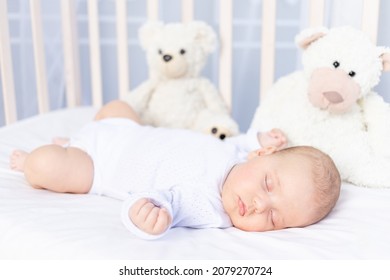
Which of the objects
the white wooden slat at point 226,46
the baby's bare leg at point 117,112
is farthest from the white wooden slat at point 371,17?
the baby's bare leg at point 117,112

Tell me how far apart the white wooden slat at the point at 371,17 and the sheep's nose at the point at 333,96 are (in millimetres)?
204

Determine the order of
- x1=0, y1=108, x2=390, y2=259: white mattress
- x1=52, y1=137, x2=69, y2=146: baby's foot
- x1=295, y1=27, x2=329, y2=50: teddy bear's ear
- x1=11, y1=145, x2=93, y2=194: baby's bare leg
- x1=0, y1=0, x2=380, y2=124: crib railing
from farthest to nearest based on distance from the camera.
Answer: x1=0, y1=0, x2=380, y2=124: crib railing < x1=52, y1=137, x2=69, y2=146: baby's foot < x1=295, y1=27, x2=329, y2=50: teddy bear's ear < x1=11, y1=145, x2=93, y2=194: baby's bare leg < x1=0, y1=108, x2=390, y2=259: white mattress

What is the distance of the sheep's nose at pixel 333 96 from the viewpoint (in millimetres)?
982

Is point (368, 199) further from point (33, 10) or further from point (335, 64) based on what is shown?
point (33, 10)

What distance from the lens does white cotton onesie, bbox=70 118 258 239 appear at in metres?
0.83

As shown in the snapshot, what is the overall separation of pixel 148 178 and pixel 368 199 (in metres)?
0.41

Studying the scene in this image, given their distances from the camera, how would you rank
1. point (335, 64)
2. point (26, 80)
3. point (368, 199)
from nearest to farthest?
point (368, 199)
point (335, 64)
point (26, 80)

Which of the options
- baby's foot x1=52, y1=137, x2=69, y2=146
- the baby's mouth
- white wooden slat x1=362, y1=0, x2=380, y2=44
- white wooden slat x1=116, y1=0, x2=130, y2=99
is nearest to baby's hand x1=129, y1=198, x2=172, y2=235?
the baby's mouth

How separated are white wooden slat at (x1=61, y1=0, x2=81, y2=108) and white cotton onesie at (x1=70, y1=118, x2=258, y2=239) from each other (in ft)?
1.40

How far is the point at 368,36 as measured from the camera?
1.05 m

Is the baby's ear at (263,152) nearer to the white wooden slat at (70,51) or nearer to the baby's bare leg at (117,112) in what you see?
the baby's bare leg at (117,112)

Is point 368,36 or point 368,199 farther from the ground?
point 368,36

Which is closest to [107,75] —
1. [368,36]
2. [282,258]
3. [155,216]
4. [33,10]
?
[33,10]

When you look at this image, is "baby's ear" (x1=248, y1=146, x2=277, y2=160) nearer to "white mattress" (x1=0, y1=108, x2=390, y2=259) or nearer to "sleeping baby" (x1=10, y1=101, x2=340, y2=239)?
"sleeping baby" (x1=10, y1=101, x2=340, y2=239)
